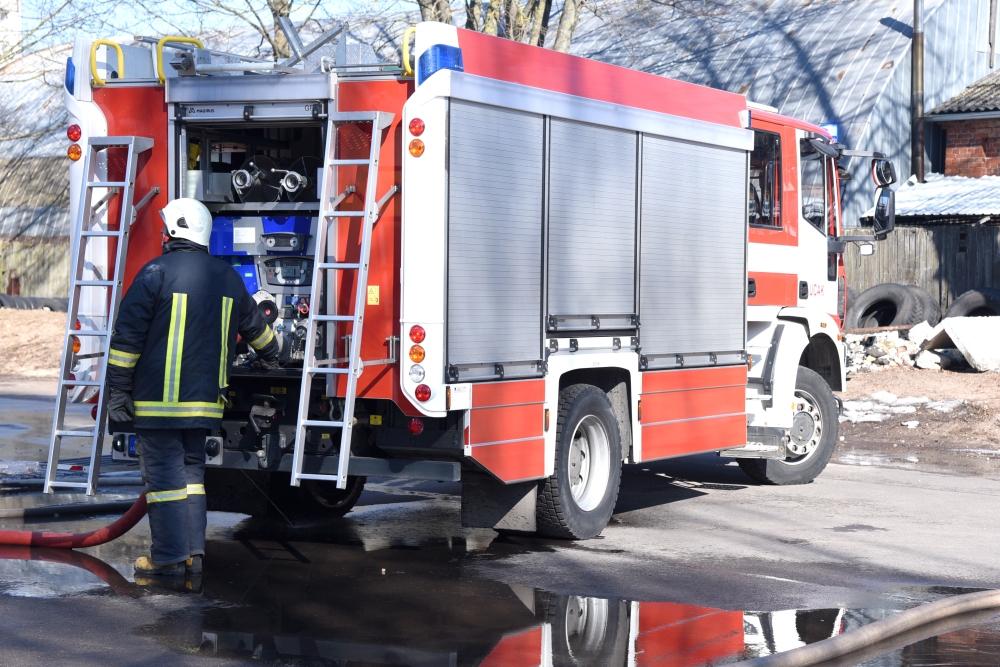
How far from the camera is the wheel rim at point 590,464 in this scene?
8391 mm

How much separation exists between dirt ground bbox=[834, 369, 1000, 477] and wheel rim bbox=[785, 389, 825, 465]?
1.79 metres

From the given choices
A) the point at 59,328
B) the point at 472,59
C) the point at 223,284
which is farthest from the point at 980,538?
the point at 59,328

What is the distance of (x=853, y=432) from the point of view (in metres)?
14.8

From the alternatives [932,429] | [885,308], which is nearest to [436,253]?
[932,429]

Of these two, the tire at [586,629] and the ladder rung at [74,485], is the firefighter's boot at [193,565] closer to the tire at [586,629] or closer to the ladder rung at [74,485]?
the ladder rung at [74,485]

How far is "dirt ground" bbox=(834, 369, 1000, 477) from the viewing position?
12992 mm

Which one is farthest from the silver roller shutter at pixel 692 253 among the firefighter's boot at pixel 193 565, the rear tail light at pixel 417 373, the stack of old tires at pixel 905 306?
the stack of old tires at pixel 905 306

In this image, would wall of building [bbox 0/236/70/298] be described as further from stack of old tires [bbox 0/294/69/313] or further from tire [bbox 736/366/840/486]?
tire [bbox 736/366/840/486]

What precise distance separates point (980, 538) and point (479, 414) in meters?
3.78

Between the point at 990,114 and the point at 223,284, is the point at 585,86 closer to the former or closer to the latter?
the point at 223,284

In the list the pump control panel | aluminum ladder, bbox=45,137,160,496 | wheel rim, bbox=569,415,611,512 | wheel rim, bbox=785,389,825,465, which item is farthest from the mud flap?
wheel rim, bbox=785,389,825,465

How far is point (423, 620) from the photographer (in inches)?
242

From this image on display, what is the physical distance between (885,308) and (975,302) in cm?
167

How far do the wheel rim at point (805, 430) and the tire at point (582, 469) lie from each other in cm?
305
